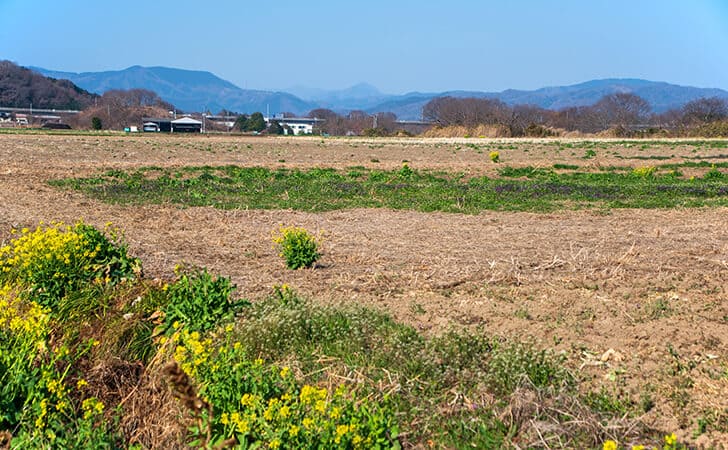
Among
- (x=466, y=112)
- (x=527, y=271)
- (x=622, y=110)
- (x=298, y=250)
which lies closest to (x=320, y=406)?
(x=298, y=250)

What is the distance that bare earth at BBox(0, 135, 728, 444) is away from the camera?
5.26m

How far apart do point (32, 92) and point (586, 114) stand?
→ 4266 inches

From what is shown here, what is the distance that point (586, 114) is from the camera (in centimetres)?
10919

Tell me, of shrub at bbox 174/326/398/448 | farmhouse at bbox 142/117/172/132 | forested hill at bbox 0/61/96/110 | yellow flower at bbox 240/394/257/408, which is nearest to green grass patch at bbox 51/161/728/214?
shrub at bbox 174/326/398/448

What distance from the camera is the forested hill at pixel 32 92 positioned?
146 metres

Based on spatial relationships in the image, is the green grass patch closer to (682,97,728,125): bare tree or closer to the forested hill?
(682,97,728,125): bare tree

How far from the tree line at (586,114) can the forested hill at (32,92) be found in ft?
254

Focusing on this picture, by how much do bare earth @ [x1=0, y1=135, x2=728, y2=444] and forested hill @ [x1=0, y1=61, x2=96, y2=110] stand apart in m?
146

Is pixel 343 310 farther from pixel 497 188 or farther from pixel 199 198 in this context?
pixel 497 188

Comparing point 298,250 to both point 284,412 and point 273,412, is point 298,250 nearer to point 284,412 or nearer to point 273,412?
point 273,412

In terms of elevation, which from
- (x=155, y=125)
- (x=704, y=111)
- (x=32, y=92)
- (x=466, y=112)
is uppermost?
(x=704, y=111)

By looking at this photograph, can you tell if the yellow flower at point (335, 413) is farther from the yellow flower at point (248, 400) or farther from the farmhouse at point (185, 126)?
the farmhouse at point (185, 126)

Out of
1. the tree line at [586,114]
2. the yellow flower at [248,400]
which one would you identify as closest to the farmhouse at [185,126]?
the tree line at [586,114]

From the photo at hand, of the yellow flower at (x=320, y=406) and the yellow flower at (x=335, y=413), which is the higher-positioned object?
the yellow flower at (x=320, y=406)
